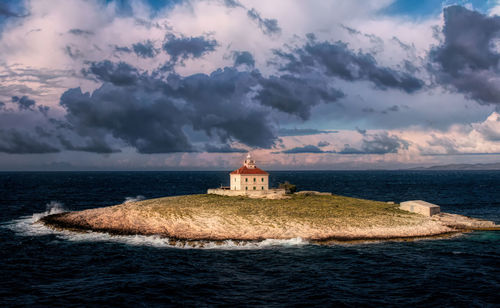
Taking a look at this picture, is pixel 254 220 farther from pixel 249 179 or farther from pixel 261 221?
pixel 249 179

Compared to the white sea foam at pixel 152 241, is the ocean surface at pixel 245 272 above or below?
below

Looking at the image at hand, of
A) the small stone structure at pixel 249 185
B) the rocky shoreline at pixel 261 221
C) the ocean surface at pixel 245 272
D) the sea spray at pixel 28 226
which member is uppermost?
the small stone structure at pixel 249 185

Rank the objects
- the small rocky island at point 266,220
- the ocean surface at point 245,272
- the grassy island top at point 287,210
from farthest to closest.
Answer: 1. the grassy island top at point 287,210
2. the small rocky island at point 266,220
3. the ocean surface at point 245,272

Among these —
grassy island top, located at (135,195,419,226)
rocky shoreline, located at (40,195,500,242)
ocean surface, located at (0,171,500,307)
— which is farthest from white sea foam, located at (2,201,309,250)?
grassy island top, located at (135,195,419,226)

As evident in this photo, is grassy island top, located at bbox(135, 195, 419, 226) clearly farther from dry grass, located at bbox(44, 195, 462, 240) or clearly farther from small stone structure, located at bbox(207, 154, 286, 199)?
small stone structure, located at bbox(207, 154, 286, 199)

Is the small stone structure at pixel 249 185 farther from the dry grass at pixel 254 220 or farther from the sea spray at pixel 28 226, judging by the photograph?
the sea spray at pixel 28 226

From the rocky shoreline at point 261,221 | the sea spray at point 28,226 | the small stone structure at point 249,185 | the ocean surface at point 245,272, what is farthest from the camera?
the small stone structure at point 249,185

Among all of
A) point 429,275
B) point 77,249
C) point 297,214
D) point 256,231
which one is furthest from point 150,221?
point 429,275

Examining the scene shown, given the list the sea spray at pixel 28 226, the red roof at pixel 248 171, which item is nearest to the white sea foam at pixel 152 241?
the sea spray at pixel 28 226
